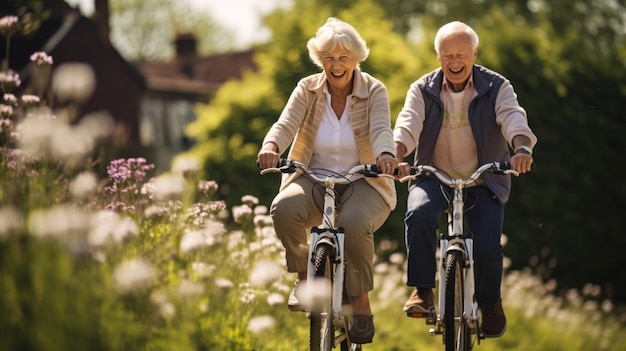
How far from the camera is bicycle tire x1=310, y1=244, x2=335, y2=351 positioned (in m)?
5.27

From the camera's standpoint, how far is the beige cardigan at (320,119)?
581 cm

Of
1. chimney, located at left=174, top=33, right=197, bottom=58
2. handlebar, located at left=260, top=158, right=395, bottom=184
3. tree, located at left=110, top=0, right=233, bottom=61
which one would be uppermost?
tree, located at left=110, top=0, right=233, bottom=61

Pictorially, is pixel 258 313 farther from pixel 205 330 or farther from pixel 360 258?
pixel 205 330

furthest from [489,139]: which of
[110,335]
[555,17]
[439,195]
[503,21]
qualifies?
[555,17]

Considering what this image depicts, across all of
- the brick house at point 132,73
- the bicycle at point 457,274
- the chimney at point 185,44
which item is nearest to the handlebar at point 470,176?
the bicycle at point 457,274

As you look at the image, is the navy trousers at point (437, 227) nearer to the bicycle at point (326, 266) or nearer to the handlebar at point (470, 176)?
the handlebar at point (470, 176)

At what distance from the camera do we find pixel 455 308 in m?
5.90

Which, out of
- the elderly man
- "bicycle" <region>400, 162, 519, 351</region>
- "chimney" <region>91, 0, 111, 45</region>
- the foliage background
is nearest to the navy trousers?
the elderly man

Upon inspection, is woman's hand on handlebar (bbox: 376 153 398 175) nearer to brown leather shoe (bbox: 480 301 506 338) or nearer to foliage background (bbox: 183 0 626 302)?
brown leather shoe (bbox: 480 301 506 338)

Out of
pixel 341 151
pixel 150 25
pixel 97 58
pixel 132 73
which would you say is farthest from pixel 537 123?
pixel 150 25

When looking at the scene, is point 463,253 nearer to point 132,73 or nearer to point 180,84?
point 132,73

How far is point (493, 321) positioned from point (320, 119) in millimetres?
1648

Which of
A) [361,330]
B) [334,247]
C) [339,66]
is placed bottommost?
[361,330]

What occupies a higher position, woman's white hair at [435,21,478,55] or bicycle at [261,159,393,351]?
woman's white hair at [435,21,478,55]
